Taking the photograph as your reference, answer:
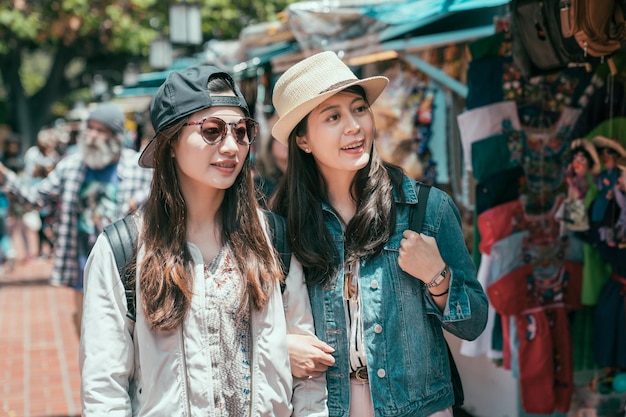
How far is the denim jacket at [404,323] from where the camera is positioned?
7.70 ft

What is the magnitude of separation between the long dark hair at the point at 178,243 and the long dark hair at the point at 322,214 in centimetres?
14

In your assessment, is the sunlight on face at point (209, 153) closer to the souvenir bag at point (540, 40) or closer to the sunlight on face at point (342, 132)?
the sunlight on face at point (342, 132)

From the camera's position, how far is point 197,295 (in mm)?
2244

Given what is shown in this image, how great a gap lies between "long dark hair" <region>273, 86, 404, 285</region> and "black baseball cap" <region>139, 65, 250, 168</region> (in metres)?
0.41

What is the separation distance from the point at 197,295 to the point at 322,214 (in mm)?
525

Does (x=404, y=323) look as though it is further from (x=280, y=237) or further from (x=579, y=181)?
(x=579, y=181)

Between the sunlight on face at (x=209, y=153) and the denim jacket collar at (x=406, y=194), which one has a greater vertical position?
the sunlight on face at (x=209, y=153)

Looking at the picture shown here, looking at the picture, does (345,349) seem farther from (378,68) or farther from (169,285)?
(378,68)

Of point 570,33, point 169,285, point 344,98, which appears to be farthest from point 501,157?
point 169,285

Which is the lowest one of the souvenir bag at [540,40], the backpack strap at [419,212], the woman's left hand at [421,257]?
the woman's left hand at [421,257]

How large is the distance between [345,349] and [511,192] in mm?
2155

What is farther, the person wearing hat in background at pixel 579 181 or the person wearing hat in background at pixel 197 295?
the person wearing hat in background at pixel 579 181

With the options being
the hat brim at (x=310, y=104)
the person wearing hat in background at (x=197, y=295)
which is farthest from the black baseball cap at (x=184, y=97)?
the hat brim at (x=310, y=104)

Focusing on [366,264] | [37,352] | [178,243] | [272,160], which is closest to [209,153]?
[178,243]
